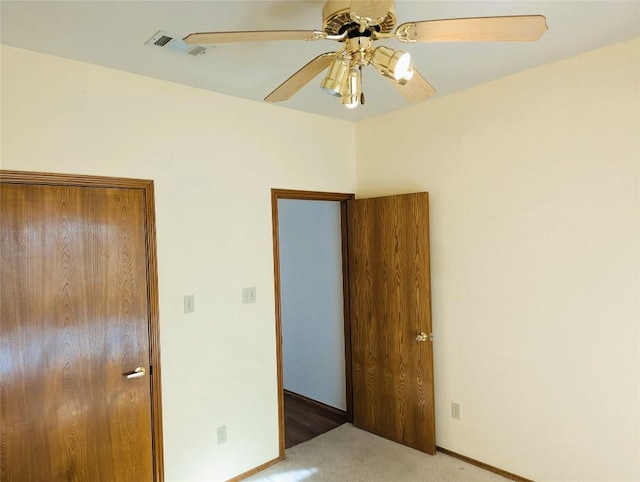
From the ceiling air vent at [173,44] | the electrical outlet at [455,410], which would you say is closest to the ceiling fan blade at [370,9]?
the ceiling air vent at [173,44]

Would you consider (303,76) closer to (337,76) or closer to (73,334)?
(337,76)

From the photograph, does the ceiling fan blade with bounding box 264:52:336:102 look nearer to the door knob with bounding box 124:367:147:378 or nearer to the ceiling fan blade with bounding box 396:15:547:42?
the ceiling fan blade with bounding box 396:15:547:42

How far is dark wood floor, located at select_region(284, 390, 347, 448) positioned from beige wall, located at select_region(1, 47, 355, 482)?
19.0 inches

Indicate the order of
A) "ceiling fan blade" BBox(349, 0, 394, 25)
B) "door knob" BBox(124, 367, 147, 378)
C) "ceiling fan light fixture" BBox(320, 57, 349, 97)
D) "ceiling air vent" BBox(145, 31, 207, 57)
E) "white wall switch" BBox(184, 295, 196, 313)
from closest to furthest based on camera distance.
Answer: "ceiling fan blade" BBox(349, 0, 394, 25)
"ceiling fan light fixture" BBox(320, 57, 349, 97)
"ceiling air vent" BBox(145, 31, 207, 57)
"door knob" BBox(124, 367, 147, 378)
"white wall switch" BBox(184, 295, 196, 313)

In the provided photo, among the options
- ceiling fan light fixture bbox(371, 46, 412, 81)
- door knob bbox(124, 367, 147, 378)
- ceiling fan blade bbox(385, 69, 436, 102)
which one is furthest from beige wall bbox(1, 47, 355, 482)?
ceiling fan light fixture bbox(371, 46, 412, 81)

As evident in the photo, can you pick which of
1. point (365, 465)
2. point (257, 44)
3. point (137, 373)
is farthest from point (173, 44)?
point (365, 465)

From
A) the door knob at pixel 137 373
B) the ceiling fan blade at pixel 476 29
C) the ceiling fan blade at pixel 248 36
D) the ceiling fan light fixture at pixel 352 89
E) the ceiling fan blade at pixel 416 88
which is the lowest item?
the door knob at pixel 137 373

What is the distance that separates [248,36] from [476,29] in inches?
28.4

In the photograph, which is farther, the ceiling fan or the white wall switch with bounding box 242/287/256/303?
the white wall switch with bounding box 242/287/256/303

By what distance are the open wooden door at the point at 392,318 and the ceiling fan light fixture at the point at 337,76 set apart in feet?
5.45

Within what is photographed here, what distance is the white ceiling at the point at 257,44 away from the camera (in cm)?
170

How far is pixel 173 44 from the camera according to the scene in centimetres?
200

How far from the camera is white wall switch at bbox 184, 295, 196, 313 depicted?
2522 mm

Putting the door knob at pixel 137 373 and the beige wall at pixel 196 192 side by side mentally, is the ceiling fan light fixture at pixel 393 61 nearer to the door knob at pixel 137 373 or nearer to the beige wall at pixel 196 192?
the beige wall at pixel 196 192
